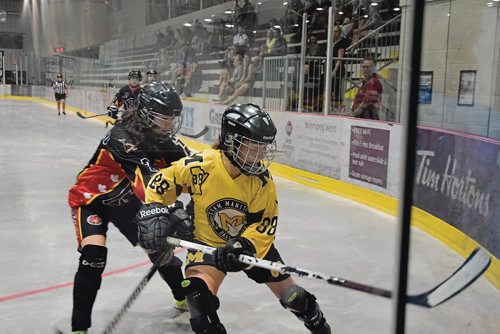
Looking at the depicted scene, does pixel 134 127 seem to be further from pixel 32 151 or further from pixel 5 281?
pixel 32 151

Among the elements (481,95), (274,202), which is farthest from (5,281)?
(481,95)

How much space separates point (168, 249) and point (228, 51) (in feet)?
26.6

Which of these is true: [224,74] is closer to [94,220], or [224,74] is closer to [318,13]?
[318,13]

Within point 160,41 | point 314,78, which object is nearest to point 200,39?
point 160,41

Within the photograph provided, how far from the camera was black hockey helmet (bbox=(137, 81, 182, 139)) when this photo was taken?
217cm

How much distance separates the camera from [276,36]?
8.05 metres

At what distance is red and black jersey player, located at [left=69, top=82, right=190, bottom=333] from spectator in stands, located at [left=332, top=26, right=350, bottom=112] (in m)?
4.11

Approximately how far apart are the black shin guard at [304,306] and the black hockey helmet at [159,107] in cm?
80

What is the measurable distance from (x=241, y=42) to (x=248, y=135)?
25.8 ft

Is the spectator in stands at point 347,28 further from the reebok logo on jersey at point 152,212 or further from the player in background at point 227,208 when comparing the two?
the reebok logo on jersey at point 152,212

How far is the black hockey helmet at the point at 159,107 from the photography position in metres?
2.17

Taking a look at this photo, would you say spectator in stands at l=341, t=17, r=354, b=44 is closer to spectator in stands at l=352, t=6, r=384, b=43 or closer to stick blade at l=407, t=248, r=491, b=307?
spectator in stands at l=352, t=6, r=384, b=43

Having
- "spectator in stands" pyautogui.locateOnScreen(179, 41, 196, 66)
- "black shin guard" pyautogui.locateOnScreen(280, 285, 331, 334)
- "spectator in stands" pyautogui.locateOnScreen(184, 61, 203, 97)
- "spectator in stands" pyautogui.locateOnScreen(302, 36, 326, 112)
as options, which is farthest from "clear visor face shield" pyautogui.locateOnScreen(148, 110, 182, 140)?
"spectator in stands" pyautogui.locateOnScreen(179, 41, 196, 66)

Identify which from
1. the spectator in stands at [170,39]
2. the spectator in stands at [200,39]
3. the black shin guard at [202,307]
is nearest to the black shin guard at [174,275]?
the black shin guard at [202,307]
